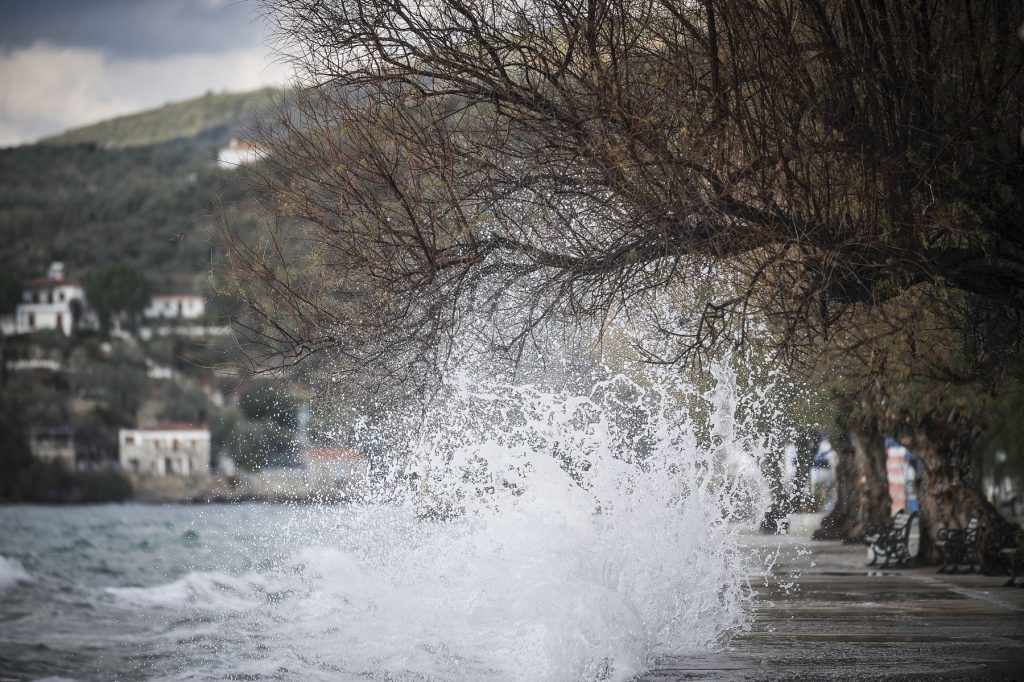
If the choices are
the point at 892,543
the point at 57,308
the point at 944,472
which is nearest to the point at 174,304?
the point at 57,308

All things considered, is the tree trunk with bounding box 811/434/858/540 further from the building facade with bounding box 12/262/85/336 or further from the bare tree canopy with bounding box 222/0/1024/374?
the building facade with bounding box 12/262/85/336

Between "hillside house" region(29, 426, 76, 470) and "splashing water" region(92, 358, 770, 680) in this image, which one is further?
"hillside house" region(29, 426, 76, 470)

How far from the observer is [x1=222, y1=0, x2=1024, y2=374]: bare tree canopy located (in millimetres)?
8977

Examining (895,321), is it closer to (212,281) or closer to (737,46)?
(737,46)

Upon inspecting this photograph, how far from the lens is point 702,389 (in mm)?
19891

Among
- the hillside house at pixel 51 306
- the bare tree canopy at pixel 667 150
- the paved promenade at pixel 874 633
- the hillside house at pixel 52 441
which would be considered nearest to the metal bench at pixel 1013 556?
the paved promenade at pixel 874 633

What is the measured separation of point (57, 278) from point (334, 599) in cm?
15851

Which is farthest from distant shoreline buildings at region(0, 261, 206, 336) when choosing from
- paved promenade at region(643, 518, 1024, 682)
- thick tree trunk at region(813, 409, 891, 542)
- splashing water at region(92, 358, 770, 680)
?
splashing water at region(92, 358, 770, 680)

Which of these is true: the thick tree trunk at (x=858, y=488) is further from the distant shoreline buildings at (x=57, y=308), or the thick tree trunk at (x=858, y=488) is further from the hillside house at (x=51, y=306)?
the hillside house at (x=51, y=306)

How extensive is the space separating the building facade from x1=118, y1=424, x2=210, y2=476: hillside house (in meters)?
18.9

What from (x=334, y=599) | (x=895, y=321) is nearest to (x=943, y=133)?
(x=895, y=321)

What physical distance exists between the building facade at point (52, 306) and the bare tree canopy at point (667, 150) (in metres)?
158

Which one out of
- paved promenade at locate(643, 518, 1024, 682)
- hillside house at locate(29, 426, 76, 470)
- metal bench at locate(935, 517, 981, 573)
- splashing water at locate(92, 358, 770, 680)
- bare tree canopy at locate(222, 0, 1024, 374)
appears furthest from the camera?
hillside house at locate(29, 426, 76, 470)

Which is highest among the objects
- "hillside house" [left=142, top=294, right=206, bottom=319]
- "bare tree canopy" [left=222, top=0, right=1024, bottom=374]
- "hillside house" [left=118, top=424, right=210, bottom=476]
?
"hillside house" [left=142, top=294, right=206, bottom=319]
